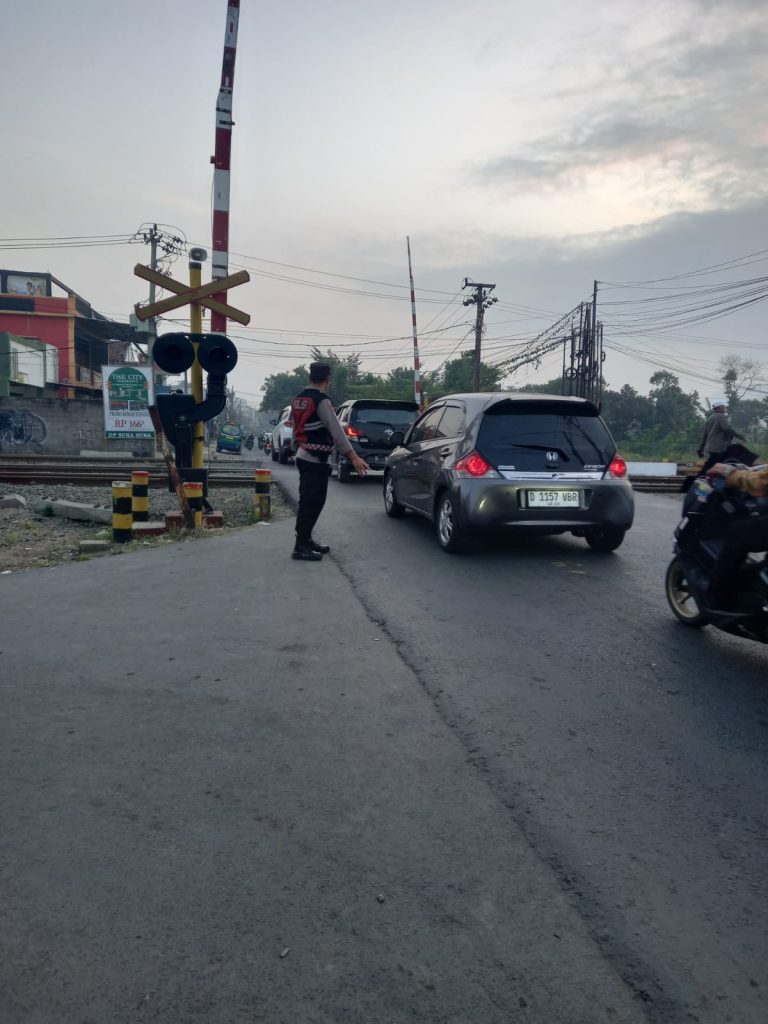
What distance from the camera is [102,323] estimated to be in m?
45.3

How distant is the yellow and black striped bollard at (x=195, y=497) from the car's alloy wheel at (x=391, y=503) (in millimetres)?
2497

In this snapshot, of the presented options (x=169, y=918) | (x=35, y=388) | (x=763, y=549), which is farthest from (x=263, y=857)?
(x=35, y=388)

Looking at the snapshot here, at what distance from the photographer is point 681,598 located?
5156 mm

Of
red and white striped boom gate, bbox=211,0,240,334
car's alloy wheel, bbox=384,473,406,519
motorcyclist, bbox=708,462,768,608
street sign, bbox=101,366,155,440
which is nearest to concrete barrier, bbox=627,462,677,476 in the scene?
street sign, bbox=101,366,155,440

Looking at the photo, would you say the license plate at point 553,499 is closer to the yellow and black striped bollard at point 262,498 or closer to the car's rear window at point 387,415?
the yellow and black striped bollard at point 262,498

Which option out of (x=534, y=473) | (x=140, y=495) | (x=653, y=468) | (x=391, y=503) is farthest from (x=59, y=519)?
(x=653, y=468)

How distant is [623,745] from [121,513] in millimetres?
6409

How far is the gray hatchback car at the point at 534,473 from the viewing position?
678cm

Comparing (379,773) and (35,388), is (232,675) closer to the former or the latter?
(379,773)

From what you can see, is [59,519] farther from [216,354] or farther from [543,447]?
[543,447]

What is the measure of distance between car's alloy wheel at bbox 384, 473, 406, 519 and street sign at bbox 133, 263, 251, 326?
2755 mm

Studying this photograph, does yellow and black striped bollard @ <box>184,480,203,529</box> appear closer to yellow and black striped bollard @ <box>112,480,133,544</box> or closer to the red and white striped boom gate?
yellow and black striped bollard @ <box>112,480,133,544</box>

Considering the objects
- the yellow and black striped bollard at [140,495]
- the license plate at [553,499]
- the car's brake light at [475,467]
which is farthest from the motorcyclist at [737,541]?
the yellow and black striped bollard at [140,495]

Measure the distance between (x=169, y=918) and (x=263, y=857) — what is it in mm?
377
